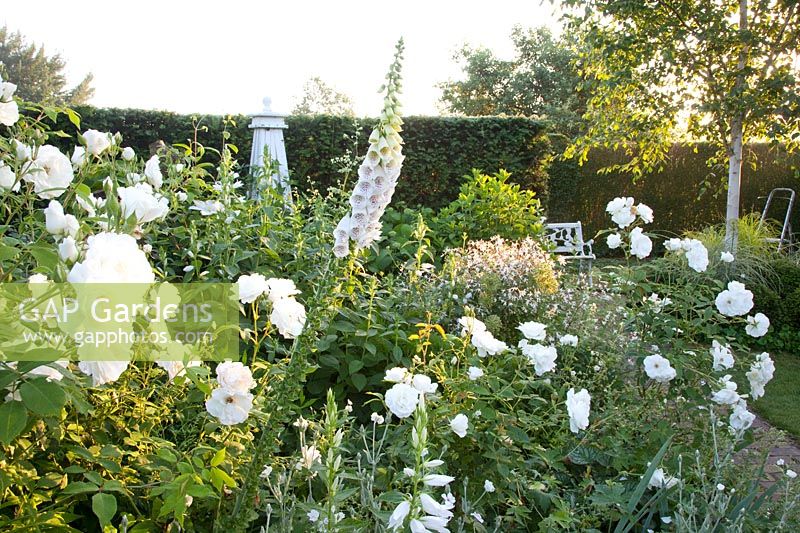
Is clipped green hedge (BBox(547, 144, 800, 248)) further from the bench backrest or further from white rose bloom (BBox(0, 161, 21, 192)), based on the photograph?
white rose bloom (BBox(0, 161, 21, 192))

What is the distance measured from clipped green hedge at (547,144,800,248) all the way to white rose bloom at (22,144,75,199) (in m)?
11.0

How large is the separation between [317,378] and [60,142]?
6.13 metres

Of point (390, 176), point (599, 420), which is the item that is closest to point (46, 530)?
point (390, 176)

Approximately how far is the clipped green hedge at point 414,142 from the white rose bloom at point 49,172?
6.27m

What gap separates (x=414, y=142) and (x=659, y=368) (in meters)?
6.51

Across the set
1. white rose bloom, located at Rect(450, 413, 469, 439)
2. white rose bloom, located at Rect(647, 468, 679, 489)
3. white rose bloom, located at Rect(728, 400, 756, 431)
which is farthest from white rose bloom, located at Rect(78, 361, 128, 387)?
white rose bloom, located at Rect(728, 400, 756, 431)

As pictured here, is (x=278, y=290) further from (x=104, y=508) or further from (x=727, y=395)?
(x=727, y=395)

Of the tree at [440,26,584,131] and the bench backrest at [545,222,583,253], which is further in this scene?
the tree at [440,26,584,131]

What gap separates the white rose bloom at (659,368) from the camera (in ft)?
7.61

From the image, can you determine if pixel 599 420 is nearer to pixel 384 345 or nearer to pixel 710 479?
pixel 710 479

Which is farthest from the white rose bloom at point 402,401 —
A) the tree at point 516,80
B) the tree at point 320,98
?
the tree at point 320,98

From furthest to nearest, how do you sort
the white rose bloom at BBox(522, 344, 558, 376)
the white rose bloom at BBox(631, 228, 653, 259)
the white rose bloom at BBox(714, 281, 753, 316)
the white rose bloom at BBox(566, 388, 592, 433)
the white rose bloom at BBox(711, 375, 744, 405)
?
the white rose bloom at BBox(631, 228, 653, 259) → the white rose bloom at BBox(714, 281, 753, 316) → the white rose bloom at BBox(711, 375, 744, 405) → the white rose bloom at BBox(522, 344, 558, 376) → the white rose bloom at BBox(566, 388, 592, 433)

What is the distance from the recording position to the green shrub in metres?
5.10

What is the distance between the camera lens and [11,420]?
1.05 meters
